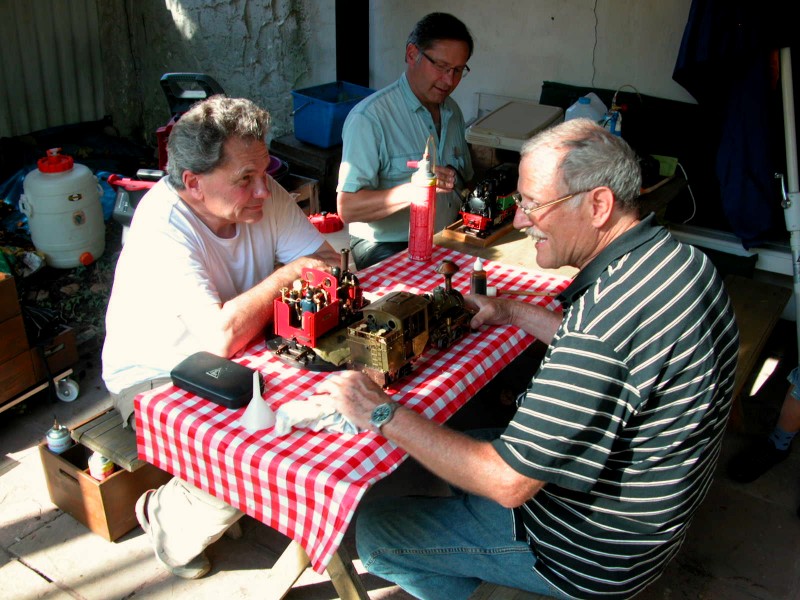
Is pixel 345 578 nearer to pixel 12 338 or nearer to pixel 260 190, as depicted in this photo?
pixel 260 190

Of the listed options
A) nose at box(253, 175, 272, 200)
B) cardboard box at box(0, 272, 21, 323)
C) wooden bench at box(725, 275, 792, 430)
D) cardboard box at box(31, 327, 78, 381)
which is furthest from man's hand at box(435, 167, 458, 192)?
cardboard box at box(31, 327, 78, 381)

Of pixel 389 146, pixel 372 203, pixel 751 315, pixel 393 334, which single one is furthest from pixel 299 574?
pixel 751 315

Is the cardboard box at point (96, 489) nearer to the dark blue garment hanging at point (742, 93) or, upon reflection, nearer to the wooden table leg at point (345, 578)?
the wooden table leg at point (345, 578)

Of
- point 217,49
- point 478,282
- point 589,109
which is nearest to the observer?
point 478,282

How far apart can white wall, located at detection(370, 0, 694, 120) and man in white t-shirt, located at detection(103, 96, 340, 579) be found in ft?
10.9

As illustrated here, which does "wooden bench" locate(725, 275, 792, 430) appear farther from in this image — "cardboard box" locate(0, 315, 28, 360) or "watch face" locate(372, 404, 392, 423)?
"cardboard box" locate(0, 315, 28, 360)

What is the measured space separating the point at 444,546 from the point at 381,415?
55 cm

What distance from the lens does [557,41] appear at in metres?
5.43

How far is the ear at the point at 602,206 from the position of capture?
6.72ft

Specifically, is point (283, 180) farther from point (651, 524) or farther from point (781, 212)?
point (651, 524)

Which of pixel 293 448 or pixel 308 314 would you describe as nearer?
pixel 293 448

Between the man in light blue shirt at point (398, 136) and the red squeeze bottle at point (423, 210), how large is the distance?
0.41 meters

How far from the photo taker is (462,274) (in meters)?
3.18

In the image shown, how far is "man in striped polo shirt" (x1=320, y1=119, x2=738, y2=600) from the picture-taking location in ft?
5.88
